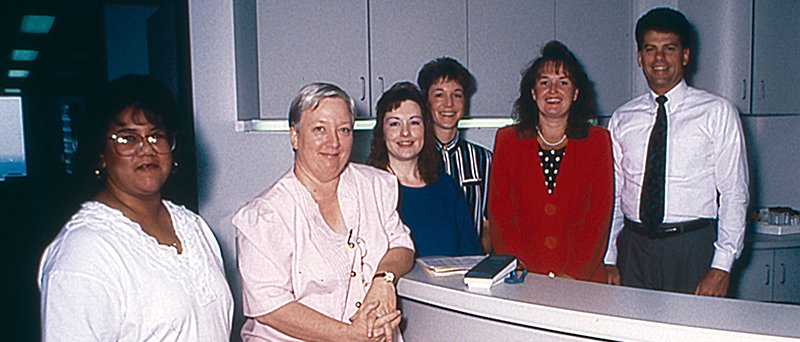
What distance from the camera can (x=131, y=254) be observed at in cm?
132

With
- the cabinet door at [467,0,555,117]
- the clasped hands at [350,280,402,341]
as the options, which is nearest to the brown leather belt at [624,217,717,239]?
the cabinet door at [467,0,555,117]

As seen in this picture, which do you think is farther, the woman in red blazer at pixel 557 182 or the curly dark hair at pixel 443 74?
the curly dark hair at pixel 443 74

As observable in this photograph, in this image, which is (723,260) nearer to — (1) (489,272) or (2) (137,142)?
(1) (489,272)

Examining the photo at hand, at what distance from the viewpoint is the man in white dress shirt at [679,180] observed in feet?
8.16

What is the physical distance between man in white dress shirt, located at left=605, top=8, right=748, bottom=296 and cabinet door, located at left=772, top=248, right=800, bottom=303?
1.38 meters

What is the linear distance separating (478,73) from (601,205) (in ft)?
4.49

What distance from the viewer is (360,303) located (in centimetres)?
169

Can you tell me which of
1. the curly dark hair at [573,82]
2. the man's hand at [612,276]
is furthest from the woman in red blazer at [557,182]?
the man's hand at [612,276]

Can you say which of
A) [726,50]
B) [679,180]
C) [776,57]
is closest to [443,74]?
[679,180]

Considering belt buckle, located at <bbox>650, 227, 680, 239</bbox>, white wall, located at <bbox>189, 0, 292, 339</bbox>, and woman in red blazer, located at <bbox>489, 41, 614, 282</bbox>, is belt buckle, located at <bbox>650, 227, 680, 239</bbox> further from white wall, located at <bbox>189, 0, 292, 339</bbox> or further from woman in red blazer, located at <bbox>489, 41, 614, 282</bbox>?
white wall, located at <bbox>189, 0, 292, 339</bbox>

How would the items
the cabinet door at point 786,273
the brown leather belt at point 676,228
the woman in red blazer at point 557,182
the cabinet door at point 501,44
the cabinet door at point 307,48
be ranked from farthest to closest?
the cabinet door at point 786,273 → the cabinet door at point 501,44 → the cabinet door at point 307,48 → the brown leather belt at point 676,228 → the woman in red blazer at point 557,182

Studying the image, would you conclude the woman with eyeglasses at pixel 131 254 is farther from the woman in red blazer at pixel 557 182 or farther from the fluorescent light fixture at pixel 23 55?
the fluorescent light fixture at pixel 23 55

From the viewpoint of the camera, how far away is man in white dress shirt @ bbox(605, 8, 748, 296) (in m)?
2.49

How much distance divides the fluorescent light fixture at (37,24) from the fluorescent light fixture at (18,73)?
169 mm
